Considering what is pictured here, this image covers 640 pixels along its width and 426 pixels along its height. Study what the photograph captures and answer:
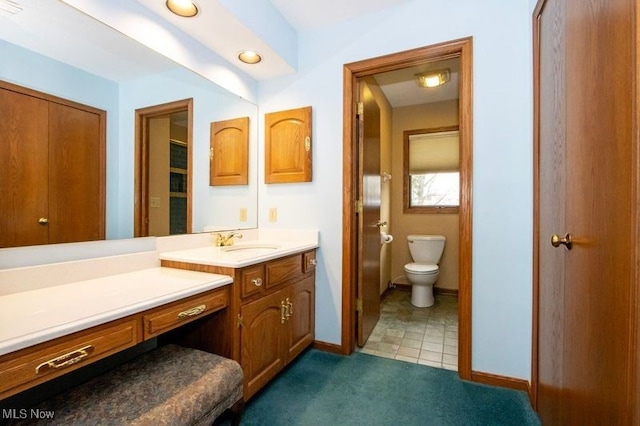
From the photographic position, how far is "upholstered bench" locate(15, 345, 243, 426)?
906mm

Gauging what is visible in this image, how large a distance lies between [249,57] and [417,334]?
8.60ft

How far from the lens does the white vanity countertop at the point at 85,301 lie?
0.79m

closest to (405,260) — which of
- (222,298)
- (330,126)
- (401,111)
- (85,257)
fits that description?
(401,111)

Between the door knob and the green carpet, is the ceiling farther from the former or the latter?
the green carpet

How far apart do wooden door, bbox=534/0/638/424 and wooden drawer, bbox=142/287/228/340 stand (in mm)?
1376

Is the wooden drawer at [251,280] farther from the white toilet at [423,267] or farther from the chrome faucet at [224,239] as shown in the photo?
the white toilet at [423,267]

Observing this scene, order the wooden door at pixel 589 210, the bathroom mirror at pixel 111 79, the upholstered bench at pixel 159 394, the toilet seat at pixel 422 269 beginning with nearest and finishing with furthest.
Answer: the wooden door at pixel 589 210, the upholstered bench at pixel 159 394, the bathroom mirror at pixel 111 79, the toilet seat at pixel 422 269

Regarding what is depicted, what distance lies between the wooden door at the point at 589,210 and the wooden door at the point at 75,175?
1944mm

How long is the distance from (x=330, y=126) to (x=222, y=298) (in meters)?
1.43

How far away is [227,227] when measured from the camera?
217cm

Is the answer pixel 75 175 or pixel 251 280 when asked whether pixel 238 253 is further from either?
pixel 75 175

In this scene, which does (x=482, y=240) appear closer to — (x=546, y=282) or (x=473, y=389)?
(x=546, y=282)

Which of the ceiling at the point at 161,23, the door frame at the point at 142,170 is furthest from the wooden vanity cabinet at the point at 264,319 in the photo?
the ceiling at the point at 161,23

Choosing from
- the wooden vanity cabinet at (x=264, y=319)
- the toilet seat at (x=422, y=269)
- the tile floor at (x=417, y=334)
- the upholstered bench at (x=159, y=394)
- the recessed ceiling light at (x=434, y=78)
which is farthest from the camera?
the toilet seat at (x=422, y=269)
